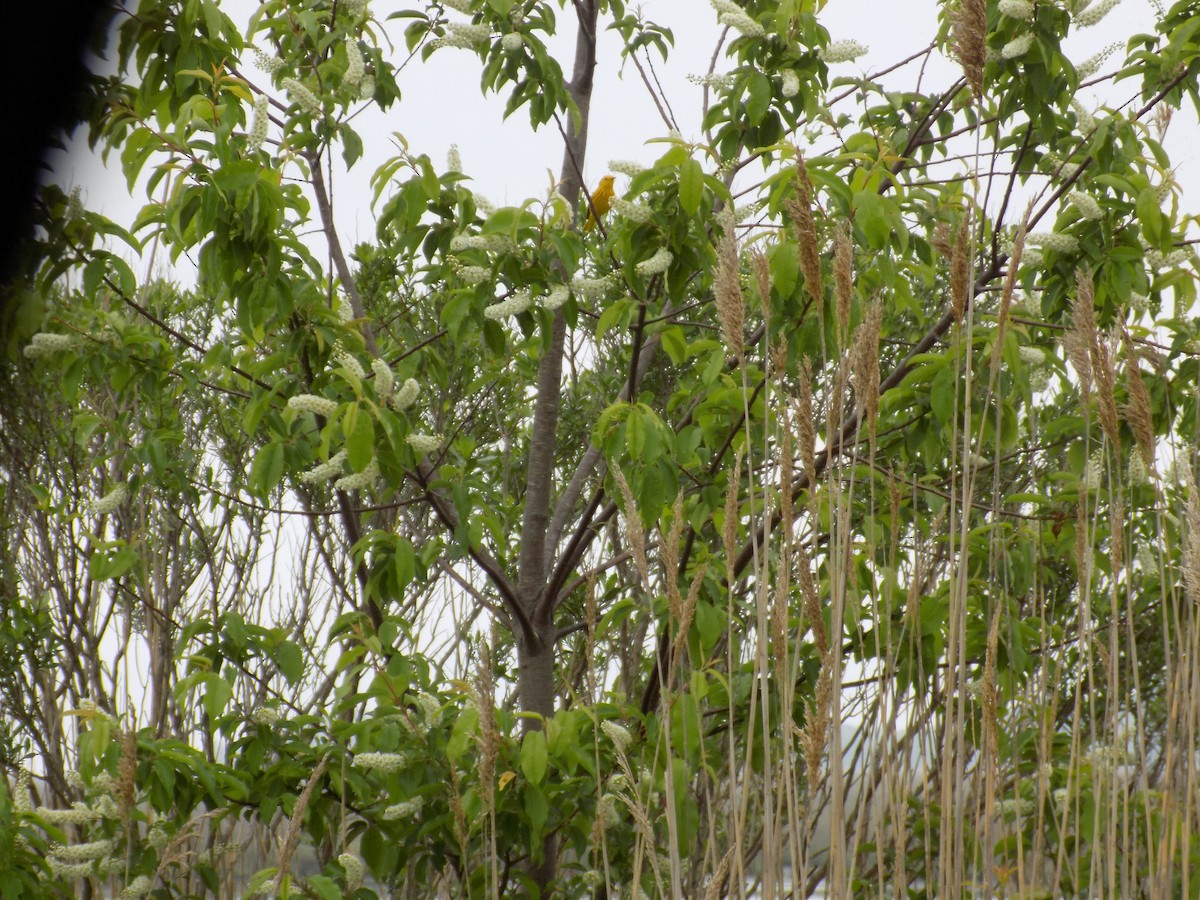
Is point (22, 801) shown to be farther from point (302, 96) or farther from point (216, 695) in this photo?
point (302, 96)

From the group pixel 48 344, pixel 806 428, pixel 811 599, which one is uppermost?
pixel 48 344

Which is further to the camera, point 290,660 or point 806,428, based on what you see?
point 290,660

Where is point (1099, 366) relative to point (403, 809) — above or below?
above

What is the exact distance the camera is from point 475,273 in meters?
1.84

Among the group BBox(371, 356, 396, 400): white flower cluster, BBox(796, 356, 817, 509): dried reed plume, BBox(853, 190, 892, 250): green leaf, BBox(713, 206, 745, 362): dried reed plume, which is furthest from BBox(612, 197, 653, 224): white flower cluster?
BBox(796, 356, 817, 509): dried reed plume

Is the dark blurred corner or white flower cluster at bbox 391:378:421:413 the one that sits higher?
the dark blurred corner

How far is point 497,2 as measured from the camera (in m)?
1.96

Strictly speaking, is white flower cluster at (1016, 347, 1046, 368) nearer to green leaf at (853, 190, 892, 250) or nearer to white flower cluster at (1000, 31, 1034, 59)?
green leaf at (853, 190, 892, 250)

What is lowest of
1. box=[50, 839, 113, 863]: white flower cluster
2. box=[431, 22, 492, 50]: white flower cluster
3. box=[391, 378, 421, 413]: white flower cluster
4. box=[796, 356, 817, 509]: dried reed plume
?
box=[50, 839, 113, 863]: white flower cluster

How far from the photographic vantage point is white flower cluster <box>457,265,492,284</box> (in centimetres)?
183

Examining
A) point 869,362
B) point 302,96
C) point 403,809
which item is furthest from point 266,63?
point 869,362

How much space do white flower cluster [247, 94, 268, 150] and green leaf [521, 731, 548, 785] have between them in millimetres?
1039

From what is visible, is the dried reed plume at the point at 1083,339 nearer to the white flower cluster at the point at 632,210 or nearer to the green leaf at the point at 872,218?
the green leaf at the point at 872,218

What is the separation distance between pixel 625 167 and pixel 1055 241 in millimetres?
699
